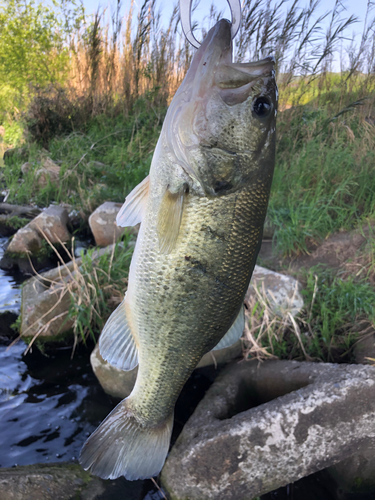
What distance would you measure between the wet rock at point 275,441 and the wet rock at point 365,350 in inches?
20.9

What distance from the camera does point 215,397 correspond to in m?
2.64

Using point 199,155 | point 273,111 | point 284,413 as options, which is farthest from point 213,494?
point 273,111

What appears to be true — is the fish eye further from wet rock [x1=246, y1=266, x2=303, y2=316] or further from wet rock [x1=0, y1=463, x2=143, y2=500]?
wet rock [x1=0, y1=463, x2=143, y2=500]

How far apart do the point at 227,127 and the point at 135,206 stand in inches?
18.7

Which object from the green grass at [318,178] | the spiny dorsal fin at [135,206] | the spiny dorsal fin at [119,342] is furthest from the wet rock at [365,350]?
the spiny dorsal fin at [135,206]

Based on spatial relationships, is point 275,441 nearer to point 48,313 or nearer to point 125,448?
point 125,448

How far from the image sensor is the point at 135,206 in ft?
4.76

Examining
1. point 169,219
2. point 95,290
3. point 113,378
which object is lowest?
point 113,378

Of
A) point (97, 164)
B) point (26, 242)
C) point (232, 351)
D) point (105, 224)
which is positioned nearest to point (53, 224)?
point (26, 242)

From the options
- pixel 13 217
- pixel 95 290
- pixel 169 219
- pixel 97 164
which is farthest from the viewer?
pixel 97 164

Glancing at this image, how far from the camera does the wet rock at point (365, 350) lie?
9.52 ft

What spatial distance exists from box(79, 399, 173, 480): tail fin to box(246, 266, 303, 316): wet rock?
1922 millimetres

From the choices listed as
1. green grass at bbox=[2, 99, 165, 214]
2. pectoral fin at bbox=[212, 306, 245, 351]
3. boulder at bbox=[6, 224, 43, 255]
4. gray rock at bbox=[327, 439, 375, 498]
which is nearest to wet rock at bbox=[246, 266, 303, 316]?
gray rock at bbox=[327, 439, 375, 498]

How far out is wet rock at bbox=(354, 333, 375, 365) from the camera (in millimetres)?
2900
